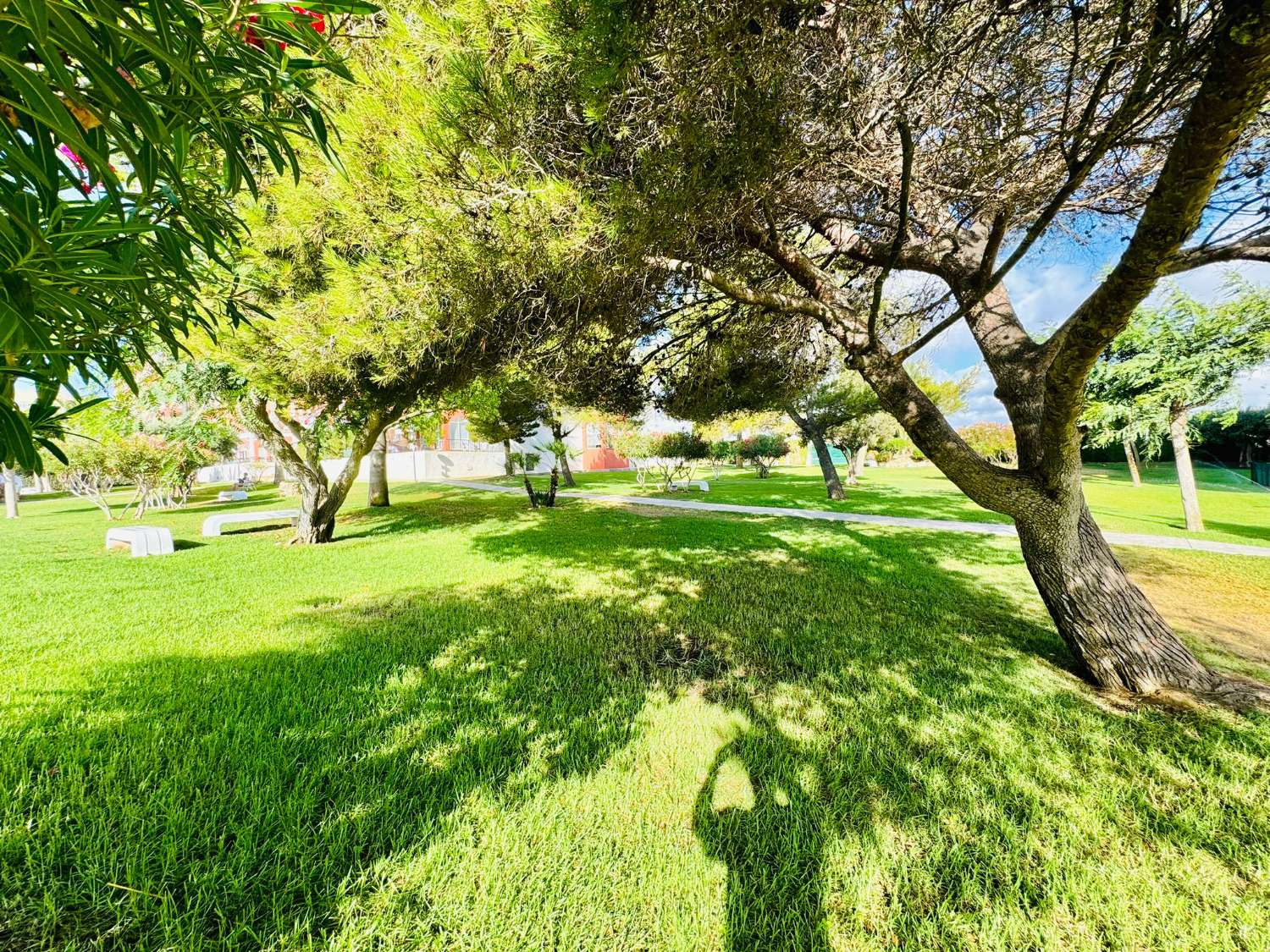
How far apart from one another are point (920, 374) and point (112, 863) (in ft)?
61.4

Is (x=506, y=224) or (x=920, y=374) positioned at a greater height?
(x=920, y=374)

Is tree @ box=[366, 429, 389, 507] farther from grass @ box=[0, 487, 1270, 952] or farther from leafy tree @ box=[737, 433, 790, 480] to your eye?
leafy tree @ box=[737, 433, 790, 480]

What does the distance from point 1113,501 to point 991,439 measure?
559 inches

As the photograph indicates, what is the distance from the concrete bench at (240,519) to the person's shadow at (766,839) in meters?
10.3

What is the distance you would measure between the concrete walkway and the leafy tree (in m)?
17.6

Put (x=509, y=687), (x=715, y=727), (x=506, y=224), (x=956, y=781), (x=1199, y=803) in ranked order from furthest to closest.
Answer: (x=509, y=687)
(x=715, y=727)
(x=506, y=224)
(x=956, y=781)
(x=1199, y=803)

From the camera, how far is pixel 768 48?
1905mm

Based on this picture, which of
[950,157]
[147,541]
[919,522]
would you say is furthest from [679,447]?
[950,157]

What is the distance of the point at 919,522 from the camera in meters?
9.87

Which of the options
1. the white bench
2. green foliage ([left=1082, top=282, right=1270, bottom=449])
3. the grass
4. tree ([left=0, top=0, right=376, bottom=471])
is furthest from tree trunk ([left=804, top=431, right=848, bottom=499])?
the white bench

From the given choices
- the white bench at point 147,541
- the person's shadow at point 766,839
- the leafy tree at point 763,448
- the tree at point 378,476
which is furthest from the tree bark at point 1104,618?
the leafy tree at point 763,448

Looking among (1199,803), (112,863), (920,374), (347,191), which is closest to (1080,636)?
(1199,803)

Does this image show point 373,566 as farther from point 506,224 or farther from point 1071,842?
point 1071,842

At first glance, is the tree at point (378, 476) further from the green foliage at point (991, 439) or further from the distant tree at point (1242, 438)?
the distant tree at point (1242, 438)
